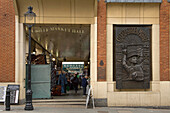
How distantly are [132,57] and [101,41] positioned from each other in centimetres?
186

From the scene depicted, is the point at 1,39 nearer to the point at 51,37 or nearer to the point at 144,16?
the point at 51,37

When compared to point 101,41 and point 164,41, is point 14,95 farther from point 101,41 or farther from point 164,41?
point 164,41

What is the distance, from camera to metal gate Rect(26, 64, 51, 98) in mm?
15047

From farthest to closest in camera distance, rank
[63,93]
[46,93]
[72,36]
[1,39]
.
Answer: [63,93] < [72,36] < [46,93] < [1,39]

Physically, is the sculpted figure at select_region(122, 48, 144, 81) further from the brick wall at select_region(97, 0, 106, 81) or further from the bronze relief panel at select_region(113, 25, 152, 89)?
the brick wall at select_region(97, 0, 106, 81)

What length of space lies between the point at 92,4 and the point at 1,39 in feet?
16.7

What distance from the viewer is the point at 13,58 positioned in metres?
14.0

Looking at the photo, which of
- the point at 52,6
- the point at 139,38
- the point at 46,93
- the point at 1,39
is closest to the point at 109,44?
the point at 139,38

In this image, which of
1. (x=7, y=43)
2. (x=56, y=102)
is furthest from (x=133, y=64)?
(x=7, y=43)

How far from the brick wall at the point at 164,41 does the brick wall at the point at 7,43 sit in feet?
25.8

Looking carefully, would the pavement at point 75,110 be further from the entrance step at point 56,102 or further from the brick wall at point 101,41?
the brick wall at point 101,41

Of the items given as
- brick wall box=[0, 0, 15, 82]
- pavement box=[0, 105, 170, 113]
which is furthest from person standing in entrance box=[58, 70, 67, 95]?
brick wall box=[0, 0, 15, 82]

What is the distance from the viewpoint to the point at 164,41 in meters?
14.2

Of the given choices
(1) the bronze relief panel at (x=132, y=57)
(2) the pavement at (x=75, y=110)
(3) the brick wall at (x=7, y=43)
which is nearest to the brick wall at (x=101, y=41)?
(1) the bronze relief panel at (x=132, y=57)
